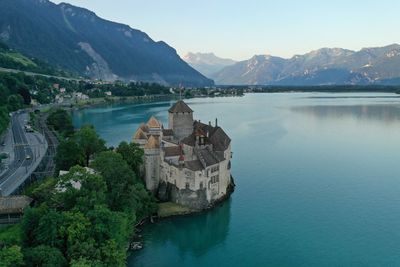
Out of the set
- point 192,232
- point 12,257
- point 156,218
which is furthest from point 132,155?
point 12,257

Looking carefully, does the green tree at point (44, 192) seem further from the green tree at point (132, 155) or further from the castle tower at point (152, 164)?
the castle tower at point (152, 164)

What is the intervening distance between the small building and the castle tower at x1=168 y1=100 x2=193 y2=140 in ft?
73.2

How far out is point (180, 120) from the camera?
54969 mm

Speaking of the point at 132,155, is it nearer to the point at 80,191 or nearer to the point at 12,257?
A: the point at 80,191

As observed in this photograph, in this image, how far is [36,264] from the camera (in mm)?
26125

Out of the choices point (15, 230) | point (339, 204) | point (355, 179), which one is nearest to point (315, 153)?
point (355, 179)

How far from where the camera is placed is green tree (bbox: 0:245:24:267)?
2438 centimetres

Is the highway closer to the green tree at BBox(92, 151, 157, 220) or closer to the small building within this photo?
the small building

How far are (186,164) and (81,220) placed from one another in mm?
16574

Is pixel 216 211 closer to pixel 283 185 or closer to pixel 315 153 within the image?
pixel 283 185

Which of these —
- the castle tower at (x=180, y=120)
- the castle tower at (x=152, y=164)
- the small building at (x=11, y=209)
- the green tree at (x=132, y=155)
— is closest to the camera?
the small building at (x=11, y=209)

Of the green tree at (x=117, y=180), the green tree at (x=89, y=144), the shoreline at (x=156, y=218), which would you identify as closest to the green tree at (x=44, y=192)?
the green tree at (x=117, y=180)

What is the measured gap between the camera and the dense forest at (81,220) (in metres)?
26.9

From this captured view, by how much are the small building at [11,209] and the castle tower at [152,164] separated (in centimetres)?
1422
